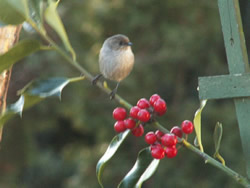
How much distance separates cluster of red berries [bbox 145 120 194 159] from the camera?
3.44ft

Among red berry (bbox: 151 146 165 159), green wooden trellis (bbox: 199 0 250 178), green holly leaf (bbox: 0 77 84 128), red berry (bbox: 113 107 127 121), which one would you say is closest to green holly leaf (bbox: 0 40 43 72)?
green holly leaf (bbox: 0 77 84 128)

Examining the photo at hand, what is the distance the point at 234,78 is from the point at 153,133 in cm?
35

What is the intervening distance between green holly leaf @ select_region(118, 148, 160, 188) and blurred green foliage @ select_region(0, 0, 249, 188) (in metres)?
2.49

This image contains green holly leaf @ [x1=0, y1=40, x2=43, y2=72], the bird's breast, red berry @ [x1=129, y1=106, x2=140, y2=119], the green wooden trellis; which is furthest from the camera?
the bird's breast

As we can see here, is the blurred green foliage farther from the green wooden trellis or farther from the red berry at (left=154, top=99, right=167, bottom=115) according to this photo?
the red berry at (left=154, top=99, right=167, bottom=115)

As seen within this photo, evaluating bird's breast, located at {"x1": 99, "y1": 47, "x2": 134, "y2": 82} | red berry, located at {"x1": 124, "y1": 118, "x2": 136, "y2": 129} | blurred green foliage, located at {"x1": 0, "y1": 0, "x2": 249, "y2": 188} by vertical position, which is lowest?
blurred green foliage, located at {"x1": 0, "y1": 0, "x2": 249, "y2": 188}

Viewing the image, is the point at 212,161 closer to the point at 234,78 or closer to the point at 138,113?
the point at 138,113

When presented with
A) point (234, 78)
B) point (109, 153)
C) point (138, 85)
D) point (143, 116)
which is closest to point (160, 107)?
point (143, 116)

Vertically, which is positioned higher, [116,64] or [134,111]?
[134,111]

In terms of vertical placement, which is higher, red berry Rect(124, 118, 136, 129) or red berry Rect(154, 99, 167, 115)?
red berry Rect(154, 99, 167, 115)

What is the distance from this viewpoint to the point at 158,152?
1.08 m

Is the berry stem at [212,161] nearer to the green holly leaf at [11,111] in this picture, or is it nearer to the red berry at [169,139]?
the red berry at [169,139]

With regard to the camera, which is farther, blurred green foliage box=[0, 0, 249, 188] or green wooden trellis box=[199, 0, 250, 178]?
blurred green foliage box=[0, 0, 249, 188]

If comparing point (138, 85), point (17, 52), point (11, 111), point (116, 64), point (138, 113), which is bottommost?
point (138, 85)
